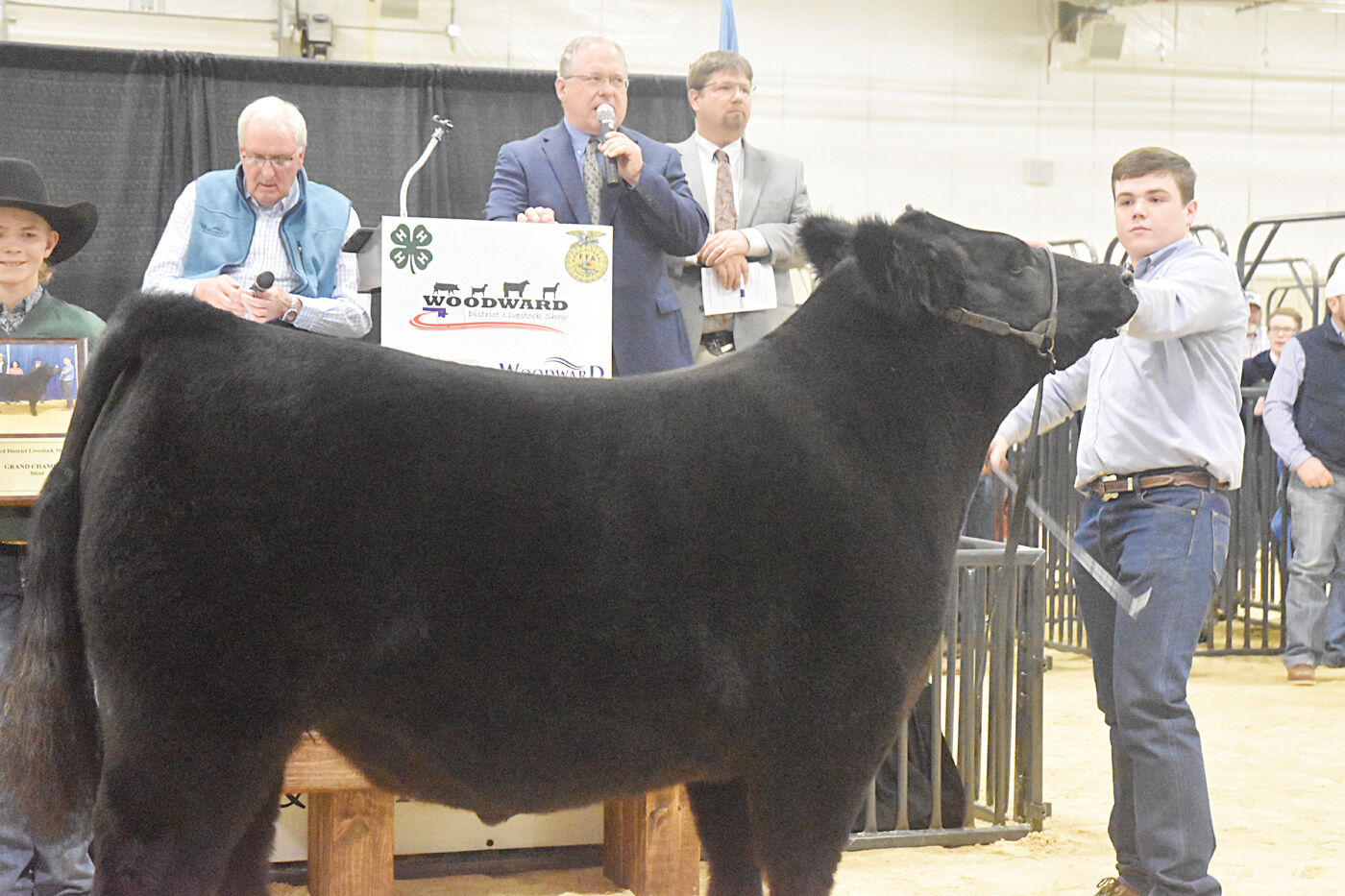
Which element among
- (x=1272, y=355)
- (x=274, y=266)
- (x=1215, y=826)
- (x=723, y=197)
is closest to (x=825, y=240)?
(x=274, y=266)

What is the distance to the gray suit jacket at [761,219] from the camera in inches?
172

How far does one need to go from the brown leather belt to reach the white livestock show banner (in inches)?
57.5

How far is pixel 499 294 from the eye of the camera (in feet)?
11.1

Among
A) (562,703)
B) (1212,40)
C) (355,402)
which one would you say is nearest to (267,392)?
(355,402)

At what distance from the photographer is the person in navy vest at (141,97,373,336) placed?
3.94 m

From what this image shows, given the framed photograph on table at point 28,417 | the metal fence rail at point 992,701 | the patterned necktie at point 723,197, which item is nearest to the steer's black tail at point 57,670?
the framed photograph on table at point 28,417

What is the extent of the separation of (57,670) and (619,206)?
7.83ft

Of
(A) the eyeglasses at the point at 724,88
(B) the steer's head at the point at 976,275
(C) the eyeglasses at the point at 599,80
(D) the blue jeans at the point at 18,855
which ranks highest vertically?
(A) the eyeglasses at the point at 724,88

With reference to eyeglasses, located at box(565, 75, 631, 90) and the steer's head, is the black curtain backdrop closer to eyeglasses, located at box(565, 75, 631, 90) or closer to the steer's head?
eyeglasses, located at box(565, 75, 631, 90)

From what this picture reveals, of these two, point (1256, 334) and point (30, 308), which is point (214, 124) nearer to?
point (30, 308)

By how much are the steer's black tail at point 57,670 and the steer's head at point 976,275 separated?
1353 millimetres

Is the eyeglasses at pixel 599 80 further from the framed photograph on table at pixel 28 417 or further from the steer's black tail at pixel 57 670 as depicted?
the steer's black tail at pixel 57 670

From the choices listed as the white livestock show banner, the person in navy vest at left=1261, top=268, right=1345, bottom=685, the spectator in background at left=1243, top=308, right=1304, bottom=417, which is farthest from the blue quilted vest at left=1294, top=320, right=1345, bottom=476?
the white livestock show banner

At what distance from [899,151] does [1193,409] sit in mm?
10244
